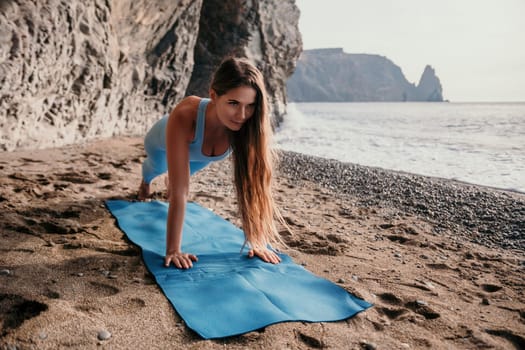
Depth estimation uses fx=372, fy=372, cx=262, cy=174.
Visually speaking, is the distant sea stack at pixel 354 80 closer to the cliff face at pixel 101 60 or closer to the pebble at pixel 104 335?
the cliff face at pixel 101 60

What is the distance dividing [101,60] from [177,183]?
18.2 feet

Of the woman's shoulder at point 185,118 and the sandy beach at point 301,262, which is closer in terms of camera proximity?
the sandy beach at point 301,262

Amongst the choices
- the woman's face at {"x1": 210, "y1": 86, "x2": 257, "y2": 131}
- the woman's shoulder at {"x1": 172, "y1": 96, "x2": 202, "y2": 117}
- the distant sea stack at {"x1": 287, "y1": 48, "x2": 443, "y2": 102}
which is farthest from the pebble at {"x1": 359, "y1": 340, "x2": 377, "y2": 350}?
the distant sea stack at {"x1": 287, "y1": 48, "x2": 443, "y2": 102}

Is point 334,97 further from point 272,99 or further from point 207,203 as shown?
point 207,203

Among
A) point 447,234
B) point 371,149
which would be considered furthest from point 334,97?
point 447,234

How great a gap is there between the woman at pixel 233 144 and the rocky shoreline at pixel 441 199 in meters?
2.18

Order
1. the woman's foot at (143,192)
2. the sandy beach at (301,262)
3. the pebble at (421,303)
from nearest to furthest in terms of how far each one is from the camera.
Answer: the sandy beach at (301,262)
the pebble at (421,303)
the woman's foot at (143,192)

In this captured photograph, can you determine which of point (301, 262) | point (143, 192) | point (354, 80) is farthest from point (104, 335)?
point (354, 80)

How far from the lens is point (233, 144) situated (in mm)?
2562

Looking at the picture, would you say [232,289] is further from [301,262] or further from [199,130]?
[199,130]

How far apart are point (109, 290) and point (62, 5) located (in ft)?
17.2

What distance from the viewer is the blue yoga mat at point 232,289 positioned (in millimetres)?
1789

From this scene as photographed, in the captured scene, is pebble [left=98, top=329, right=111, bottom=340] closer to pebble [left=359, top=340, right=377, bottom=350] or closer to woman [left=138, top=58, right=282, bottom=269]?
woman [left=138, top=58, right=282, bottom=269]

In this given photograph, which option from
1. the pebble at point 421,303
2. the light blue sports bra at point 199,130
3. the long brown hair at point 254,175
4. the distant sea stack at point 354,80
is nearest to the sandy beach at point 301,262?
the pebble at point 421,303
